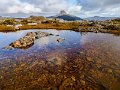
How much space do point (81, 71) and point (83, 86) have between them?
431 centimetres

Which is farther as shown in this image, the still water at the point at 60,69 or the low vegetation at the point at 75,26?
the low vegetation at the point at 75,26

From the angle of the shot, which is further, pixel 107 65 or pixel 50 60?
pixel 50 60

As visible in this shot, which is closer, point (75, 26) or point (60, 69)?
point (60, 69)

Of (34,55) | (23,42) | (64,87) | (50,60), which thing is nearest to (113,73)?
(64,87)

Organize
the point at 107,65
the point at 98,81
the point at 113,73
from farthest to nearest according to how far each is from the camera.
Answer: the point at 107,65, the point at 113,73, the point at 98,81

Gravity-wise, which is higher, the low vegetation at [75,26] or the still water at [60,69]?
the still water at [60,69]

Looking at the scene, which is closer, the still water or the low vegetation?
the still water

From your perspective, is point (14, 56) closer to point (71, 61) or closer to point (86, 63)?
point (71, 61)

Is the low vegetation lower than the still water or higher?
lower

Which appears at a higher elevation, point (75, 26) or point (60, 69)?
point (60, 69)

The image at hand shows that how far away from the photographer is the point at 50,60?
88.9 ft

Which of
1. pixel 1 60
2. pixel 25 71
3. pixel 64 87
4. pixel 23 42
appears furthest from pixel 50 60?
pixel 23 42

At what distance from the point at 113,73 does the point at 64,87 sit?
23.1ft

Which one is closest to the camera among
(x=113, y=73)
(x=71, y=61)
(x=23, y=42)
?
(x=113, y=73)
